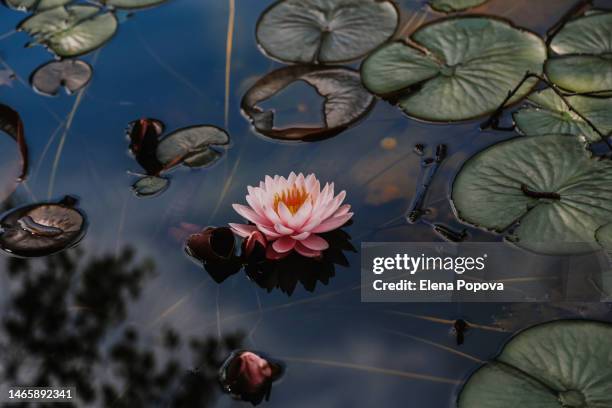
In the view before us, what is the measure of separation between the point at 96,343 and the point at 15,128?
41.9 inches

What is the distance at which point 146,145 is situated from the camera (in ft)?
6.91

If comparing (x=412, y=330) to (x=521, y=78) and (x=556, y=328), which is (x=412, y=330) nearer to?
(x=556, y=328)

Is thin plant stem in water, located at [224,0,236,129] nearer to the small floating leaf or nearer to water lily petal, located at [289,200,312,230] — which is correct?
the small floating leaf

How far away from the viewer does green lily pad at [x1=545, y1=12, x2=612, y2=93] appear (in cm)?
208

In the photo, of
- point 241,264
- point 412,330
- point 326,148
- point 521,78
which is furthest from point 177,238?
point 521,78

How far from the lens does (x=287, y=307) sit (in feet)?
5.48

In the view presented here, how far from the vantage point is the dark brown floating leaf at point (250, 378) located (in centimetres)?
149

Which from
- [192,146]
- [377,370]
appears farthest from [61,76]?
[377,370]


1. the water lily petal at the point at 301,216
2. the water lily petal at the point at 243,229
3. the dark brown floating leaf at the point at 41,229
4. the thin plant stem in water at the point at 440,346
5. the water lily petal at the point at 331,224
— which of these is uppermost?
the water lily petal at the point at 301,216

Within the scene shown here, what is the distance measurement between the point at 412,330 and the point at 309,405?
0.33 metres

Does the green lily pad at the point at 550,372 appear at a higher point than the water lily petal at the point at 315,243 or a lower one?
lower

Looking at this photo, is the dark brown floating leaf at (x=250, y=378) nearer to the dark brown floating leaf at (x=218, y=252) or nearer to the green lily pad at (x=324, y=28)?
the dark brown floating leaf at (x=218, y=252)

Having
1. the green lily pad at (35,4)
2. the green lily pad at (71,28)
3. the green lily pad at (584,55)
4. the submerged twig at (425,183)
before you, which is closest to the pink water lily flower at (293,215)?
the submerged twig at (425,183)

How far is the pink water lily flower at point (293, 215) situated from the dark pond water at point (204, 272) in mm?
98
